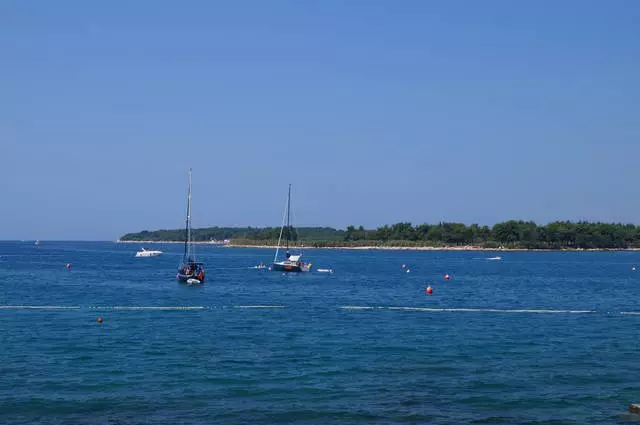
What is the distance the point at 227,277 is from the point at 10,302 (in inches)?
1994

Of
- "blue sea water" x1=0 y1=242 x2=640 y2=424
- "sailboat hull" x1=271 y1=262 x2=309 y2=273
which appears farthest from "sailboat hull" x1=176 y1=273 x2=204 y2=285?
"sailboat hull" x1=271 y1=262 x2=309 y2=273

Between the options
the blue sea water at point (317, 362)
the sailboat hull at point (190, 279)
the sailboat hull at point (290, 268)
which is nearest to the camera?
the blue sea water at point (317, 362)

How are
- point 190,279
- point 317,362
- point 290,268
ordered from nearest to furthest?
point 317,362, point 190,279, point 290,268

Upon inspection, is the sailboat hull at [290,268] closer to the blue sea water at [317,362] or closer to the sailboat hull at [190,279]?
the sailboat hull at [190,279]

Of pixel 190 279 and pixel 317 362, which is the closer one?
pixel 317 362

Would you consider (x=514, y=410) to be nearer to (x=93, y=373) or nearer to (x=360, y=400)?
(x=360, y=400)

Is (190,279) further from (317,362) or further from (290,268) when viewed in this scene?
(317,362)

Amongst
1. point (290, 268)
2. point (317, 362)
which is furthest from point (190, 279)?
point (317, 362)

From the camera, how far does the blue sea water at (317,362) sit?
30.6 meters

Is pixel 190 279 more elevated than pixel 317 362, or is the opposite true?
pixel 190 279

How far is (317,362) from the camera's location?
40.9 meters

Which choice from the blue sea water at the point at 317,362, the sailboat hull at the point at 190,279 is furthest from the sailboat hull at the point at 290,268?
the blue sea water at the point at 317,362

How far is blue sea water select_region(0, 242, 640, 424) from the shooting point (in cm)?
3058

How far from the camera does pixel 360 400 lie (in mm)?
32156
